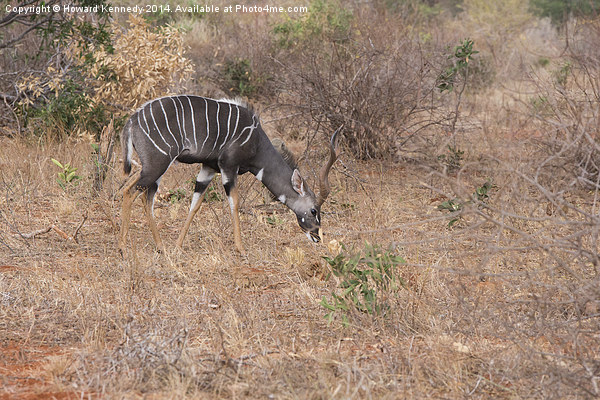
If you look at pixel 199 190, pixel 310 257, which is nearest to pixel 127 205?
pixel 199 190

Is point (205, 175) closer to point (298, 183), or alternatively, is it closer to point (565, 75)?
point (298, 183)

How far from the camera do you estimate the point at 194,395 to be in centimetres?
320

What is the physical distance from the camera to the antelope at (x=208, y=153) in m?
6.03

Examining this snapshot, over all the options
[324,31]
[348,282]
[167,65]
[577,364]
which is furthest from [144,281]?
[324,31]

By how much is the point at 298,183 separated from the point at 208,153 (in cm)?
82

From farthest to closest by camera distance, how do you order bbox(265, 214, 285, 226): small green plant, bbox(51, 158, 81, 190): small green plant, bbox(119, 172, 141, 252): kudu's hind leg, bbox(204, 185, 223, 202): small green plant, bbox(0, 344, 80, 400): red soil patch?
→ bbox(204, 185, 223, 202): small green plant, bbox(51, 158, 81, 190): small green plant, bbox(265, 214, 285, 226): small green plant, bbox(119, 172, 141, 252): kudu's hind leg, bbox(0, 344, 80, 400): red soil patch

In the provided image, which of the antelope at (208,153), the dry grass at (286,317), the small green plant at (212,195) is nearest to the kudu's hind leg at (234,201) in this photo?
the antelope at (208,153)

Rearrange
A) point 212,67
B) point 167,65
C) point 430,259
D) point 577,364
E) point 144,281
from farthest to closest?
point 212,67 → point 167,65 → point 430,259 → point 144,281 → point 577,364

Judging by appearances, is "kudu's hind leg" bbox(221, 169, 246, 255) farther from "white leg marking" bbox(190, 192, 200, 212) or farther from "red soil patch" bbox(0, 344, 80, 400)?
"red soil patch" bbox(0, 344, 80, 400)

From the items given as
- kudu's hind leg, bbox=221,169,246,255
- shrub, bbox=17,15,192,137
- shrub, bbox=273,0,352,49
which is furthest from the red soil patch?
shrub, bbox=273,0,352,49

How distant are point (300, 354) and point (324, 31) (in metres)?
11.3

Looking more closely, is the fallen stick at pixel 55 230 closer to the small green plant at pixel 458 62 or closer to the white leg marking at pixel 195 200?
the white leg marking at pixel 195 200

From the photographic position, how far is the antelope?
603 centimetres

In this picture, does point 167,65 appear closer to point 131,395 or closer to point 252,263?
point 252,263
